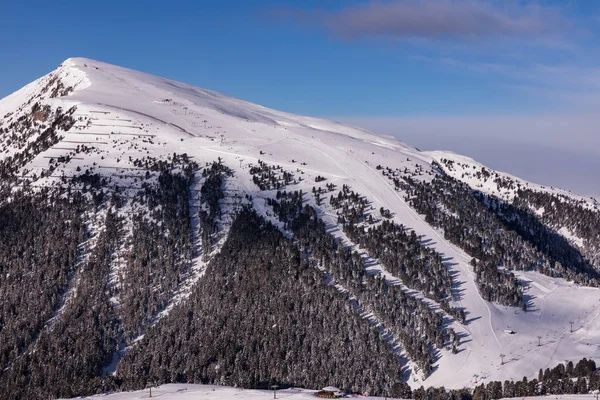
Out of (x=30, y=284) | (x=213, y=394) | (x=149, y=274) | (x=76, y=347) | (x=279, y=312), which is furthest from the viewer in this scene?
(x=149, y=274)

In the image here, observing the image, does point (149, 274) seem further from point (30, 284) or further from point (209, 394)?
point (209, 394)

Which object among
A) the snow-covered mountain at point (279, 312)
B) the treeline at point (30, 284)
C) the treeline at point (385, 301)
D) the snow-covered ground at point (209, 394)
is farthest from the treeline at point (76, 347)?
the treeline at point (385, 301)

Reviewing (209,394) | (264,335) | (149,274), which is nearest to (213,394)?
(209,394)

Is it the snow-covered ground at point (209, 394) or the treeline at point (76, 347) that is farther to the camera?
the treeline at point (76, 347)

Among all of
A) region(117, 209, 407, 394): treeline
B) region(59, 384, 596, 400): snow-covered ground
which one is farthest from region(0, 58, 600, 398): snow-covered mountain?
region(59, 384, 596, 400): snow-covered ground

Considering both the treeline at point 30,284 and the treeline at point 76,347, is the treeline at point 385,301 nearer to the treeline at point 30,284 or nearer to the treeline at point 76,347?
the treeline at point 76,347

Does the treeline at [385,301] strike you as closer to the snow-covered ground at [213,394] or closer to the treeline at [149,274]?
the snow-covered ground at [213,394]

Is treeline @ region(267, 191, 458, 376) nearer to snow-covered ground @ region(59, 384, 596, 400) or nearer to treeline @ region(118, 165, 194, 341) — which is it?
snow-covered ground @ region(59, 384, 596, 400)

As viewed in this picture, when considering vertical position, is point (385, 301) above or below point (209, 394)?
above

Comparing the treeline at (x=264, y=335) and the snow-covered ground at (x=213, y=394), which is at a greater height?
the treeline at (x=264, y=335)

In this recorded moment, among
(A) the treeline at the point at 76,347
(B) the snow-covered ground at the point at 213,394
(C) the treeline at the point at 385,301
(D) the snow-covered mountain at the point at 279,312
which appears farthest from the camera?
(C) the treeline at the point at 385,301

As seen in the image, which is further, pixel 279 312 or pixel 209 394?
pixel 279 312

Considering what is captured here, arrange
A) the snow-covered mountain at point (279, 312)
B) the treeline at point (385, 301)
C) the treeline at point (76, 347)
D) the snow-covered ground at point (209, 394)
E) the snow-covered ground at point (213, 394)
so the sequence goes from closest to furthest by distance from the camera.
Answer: the snow-covered ground at point (213, 394) < the snow-covered ground at point (209, 394) < the treeline at point (76, 347) < the snow-covered mountain at point (279, 312) < the treeline at point (385, 301)


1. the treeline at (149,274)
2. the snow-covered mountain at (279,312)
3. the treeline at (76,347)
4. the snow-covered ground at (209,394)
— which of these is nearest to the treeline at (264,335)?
the snow-covered mountain at (279,312)
